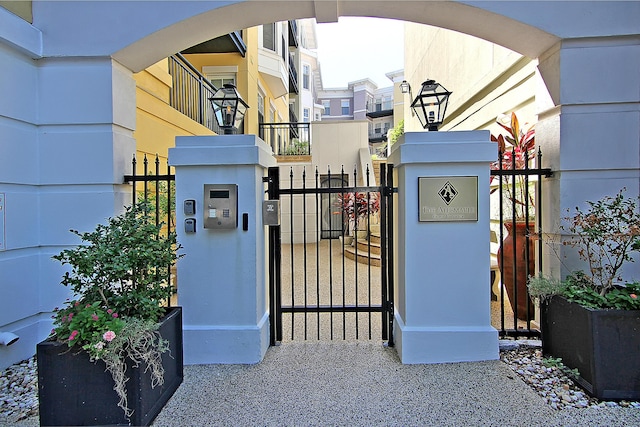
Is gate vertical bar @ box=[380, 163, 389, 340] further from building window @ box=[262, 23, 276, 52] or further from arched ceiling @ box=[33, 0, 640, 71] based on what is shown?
building window @ box=[262, 23, 276, 52]

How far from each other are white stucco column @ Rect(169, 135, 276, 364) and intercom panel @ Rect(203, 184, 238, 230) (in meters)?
0.04

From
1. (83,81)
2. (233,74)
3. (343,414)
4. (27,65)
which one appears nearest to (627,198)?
(343,414)

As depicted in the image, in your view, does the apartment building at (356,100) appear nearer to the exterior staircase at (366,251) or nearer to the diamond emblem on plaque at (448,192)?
the exterior staircase at (366,251)

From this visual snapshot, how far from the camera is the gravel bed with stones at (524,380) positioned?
2.50 meters

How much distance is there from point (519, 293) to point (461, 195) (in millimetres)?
2088

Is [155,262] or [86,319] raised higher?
[155,262]

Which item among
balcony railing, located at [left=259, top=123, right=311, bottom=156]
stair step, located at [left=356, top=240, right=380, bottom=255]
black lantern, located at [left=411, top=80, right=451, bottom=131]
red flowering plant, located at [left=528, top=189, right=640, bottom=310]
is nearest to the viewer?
red flowering plant, located at [left=528, top=189, right=640, bottom=310]

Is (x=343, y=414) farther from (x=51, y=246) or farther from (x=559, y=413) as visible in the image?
(x=51, y=246)

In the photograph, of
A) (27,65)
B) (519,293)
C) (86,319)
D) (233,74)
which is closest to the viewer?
(86,319)

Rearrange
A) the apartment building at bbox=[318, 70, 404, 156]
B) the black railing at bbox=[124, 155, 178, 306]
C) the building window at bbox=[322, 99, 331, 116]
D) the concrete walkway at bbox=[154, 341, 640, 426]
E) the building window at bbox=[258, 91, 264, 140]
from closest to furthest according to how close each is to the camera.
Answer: the concrete walkway at bbox=[154, 341, 640, 426], the black railing at bbox=[124, 155, 178, 306], the building window at bbox=[258, 91, 264, 140], the apartment building at bbox=[318, 70, 404, 156], the building window at bbox=[322, 99, 331, 116]

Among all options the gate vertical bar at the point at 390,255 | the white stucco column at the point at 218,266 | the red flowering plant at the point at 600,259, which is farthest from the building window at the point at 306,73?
the red flowering plant at the point at 600,259

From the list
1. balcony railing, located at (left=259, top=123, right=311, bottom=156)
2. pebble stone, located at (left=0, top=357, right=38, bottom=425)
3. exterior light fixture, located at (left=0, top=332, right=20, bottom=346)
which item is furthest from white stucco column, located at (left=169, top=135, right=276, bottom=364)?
balcony railing, located at (left=259, top=123, right=311, bottom=156)

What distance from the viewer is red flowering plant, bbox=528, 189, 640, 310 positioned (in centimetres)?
268

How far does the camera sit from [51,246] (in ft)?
11.4
